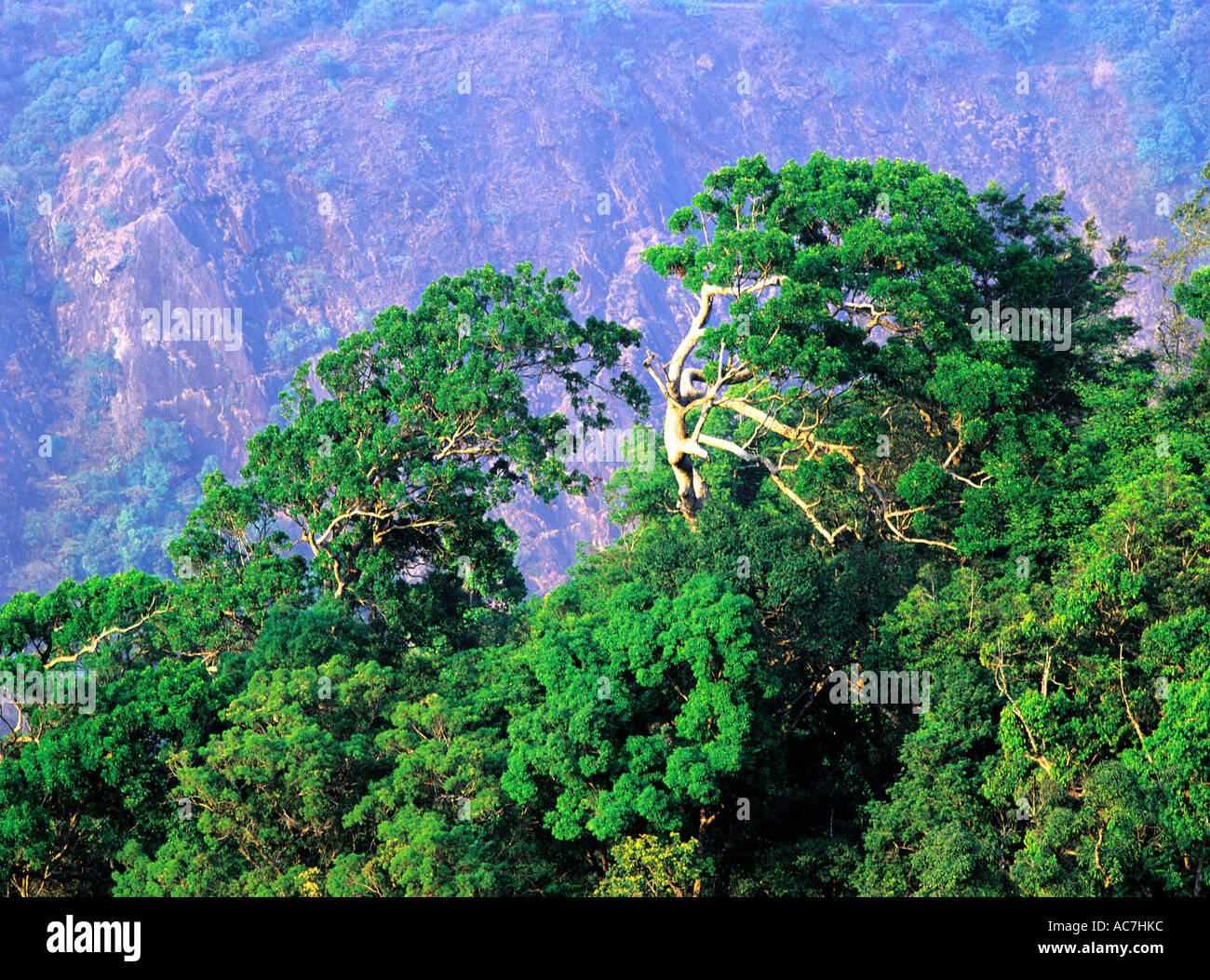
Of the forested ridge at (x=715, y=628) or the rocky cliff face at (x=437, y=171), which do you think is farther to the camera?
the rocky cliff face at (x=437, y=171)

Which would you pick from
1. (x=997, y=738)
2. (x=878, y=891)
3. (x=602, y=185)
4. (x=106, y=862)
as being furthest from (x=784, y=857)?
(x=602, y=185)

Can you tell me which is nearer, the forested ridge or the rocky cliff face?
the forested ridge

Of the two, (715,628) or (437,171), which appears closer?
(715,628)

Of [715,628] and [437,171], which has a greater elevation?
[437,171]

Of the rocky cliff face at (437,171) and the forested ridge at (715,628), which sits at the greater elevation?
the rocky cliff face at (437,171)

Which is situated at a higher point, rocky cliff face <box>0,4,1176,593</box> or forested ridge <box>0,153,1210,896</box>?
rocky cliff face <box>0,4,1176,593</box>
